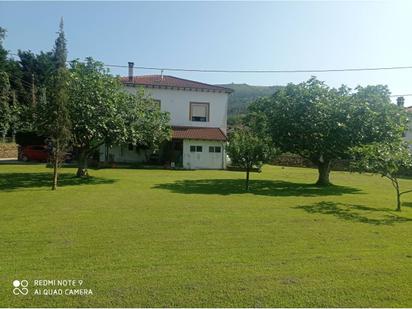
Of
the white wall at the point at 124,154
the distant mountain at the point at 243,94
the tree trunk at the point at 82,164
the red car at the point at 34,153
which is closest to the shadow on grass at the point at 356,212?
the tree trunk at the point at 82,164

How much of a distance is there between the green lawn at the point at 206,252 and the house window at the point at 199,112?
2313cm

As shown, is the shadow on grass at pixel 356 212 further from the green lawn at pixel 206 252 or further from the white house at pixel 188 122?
the white house at pixel 188 122

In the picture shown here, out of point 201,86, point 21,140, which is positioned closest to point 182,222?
point 201,86

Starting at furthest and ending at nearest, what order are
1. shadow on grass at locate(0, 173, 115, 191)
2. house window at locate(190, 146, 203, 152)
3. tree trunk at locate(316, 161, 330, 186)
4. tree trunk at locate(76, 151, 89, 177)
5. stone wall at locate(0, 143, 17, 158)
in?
stone wall at locate(0, 143, 17, 158)
house window at locate(190, 146, 203, 152)
tree trunk at locate(316, 161, 330, 186)
tree trunk at locate(76, 151, 89, 177)
shadow on grass at locate(0, 173, 115, 191)

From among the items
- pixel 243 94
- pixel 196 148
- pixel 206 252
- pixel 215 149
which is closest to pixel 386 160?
pixel 206 252

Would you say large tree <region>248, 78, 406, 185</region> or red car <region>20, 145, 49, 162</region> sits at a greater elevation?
large tree <region>248, 78, 406, 185</region>

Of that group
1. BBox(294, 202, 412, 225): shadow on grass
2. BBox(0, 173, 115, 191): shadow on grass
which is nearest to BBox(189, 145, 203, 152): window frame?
BBox(0, 173, 115, 191): shadow on grass

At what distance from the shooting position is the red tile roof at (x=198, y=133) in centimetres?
3384

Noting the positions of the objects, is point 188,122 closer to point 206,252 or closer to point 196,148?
point 196,148

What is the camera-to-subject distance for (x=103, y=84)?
21516 mm

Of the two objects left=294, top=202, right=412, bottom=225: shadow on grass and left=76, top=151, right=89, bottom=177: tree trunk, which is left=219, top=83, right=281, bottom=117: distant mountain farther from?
left=294, top=202, right=412, bottom=225: shadow on grass

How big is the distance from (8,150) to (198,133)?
2156cm

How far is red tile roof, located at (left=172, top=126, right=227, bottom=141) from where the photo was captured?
33844 mm

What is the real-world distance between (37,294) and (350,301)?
4.28 metres
